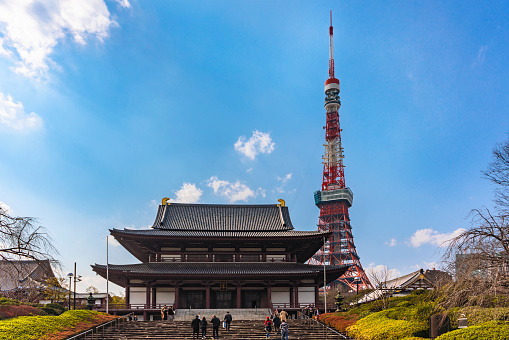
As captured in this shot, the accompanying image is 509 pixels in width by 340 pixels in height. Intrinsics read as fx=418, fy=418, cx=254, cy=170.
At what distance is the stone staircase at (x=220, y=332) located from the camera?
87.0ft

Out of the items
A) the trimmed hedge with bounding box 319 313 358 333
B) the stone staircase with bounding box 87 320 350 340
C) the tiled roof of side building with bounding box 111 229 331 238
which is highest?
the tiled roof of side building with bounding box 111 229 331 238

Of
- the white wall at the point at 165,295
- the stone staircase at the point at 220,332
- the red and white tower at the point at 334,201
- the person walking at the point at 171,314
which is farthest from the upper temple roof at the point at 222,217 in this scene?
the red and white tower at the point at 334,201

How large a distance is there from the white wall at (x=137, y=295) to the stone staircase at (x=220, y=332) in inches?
348

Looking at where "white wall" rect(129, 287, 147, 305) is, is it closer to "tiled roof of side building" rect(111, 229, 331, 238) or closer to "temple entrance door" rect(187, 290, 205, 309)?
"temple entrance door" rect(187, 290, 205, 309)

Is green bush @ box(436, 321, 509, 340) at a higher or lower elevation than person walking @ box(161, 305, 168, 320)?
higher

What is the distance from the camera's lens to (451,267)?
15.5 metres

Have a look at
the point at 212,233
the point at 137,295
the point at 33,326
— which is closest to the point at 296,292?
the point at 212,233

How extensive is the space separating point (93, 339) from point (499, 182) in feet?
76.2

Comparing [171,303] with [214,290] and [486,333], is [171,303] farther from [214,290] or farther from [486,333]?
[486,333]

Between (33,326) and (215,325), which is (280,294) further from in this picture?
(33,326)

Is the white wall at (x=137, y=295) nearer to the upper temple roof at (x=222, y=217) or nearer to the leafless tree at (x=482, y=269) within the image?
the upper temple roof at (x=222, y=217)

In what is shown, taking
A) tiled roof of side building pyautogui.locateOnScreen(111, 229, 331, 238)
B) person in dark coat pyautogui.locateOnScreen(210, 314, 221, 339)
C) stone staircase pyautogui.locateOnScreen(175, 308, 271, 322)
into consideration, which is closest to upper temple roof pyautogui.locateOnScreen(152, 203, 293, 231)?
tiled roof of side building pyautogui.locateOnScreen(111, 229, 331, 238)

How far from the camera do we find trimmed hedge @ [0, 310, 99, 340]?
18984 mm

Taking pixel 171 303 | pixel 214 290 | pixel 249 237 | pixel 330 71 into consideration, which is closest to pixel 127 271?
pixel 171 303
